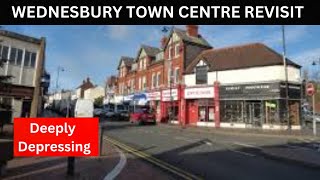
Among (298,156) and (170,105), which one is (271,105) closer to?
(170,105)

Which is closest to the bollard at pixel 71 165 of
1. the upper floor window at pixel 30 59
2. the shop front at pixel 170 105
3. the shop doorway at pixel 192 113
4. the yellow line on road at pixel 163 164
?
the yellow line on road at pixel 163 164

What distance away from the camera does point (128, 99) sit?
6406cm

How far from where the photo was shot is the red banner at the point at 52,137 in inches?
326

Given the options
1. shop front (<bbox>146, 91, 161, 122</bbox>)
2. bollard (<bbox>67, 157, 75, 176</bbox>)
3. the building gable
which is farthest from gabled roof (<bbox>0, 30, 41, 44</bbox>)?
the building gable

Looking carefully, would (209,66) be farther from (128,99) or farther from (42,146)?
(42,146)

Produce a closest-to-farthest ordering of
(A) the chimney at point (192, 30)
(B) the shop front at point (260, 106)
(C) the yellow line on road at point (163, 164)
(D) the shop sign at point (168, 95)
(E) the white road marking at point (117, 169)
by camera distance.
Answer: (E) the white road marking at point (117, 169)
(C) the yellow line on road at point (163, 164)
(B) the shop front at point (260, 106)
(D) the shop sign at point (168, 95)
(A) the chimney at point (192, 30)

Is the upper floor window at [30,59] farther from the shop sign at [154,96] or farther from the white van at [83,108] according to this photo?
the shop sign at [154,96]

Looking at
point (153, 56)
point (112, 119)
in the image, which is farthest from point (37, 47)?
point (153, 56)

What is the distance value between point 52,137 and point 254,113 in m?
30.7

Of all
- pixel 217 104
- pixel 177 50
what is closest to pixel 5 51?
pixel 217 104

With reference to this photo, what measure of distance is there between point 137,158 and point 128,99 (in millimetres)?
49219

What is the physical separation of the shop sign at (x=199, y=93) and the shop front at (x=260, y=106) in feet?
6.36

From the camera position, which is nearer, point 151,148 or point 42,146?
point 42,146

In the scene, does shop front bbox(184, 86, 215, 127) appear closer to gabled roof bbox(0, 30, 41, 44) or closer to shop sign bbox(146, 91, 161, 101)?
shop sign bbox(146, 91, 161, 101)
